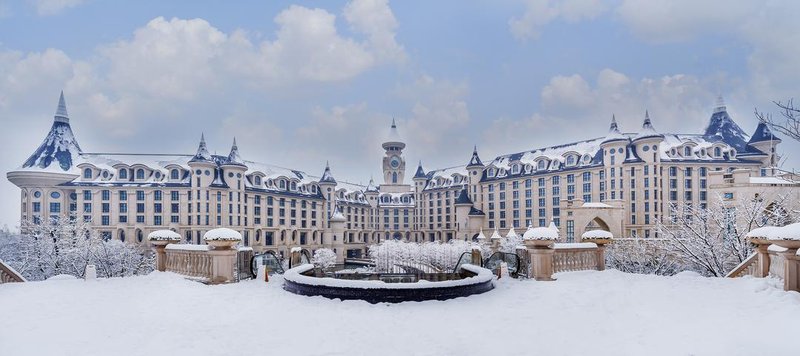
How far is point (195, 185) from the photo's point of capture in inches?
2253

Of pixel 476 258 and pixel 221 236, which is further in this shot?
pixel 476 258

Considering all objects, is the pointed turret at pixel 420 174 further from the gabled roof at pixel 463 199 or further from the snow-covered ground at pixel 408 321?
the snow-covered ground at pixel 408 321

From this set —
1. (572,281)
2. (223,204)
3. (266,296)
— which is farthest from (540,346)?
(223,204)

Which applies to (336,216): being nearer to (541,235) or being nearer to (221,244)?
(221,244)

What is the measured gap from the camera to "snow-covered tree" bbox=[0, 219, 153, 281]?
37781 millimetres

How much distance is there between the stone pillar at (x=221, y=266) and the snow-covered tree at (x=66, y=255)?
96.1ft

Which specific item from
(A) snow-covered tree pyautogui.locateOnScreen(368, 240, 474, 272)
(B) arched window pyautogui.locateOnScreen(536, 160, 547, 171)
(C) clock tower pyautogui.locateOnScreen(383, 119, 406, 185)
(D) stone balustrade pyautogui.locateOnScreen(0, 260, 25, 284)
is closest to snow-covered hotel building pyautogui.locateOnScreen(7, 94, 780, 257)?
(B) arched window pyautogui.locateOnScreen(536, 160, 547, 171)

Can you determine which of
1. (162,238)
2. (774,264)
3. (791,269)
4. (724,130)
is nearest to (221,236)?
(162,238)

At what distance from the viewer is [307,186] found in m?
75.4

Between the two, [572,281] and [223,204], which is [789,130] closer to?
[572,281]

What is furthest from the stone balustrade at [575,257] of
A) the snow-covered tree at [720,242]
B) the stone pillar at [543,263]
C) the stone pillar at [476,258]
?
the snow-covered tree at [720,242]

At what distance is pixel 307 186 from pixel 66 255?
132 feet

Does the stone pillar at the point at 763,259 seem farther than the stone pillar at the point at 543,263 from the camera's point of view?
No

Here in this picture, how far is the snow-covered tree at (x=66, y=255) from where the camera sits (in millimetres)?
37781
